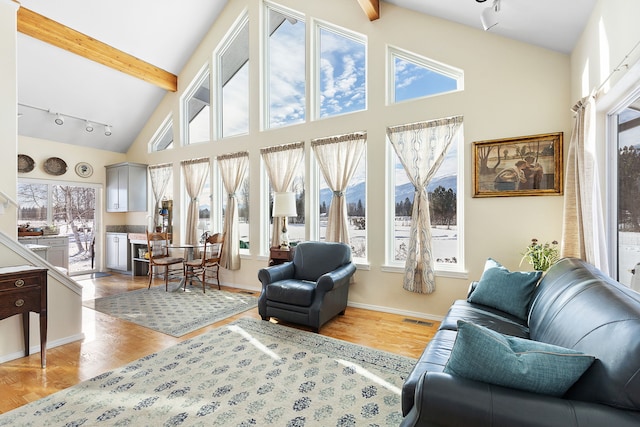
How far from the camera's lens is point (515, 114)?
333 centimetres

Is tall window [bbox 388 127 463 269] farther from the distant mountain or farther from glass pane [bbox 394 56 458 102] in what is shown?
glass pane [bbox 394 56 458 102]

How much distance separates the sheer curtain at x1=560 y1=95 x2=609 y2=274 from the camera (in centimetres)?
243

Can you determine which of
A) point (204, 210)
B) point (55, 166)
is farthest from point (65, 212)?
point (204, 210)

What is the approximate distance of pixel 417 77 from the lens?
3930 mm

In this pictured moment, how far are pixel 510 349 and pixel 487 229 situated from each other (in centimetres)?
256

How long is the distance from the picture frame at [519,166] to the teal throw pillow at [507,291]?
44.2 inches

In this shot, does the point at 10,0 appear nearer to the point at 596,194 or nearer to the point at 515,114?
the point at 515,114

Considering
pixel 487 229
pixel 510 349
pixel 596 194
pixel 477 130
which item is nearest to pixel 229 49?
pixel 477 130

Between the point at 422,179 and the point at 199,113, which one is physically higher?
the point at 199,113

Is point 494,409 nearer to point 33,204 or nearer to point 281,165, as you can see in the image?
point 281,165

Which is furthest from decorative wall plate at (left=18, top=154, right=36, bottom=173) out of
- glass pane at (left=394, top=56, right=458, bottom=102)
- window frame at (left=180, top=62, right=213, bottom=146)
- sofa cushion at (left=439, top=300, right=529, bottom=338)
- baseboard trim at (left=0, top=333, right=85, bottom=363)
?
sofa cushion at (left=439, top=300, right=529, bottom=338)

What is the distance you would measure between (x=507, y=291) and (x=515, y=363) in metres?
1.53

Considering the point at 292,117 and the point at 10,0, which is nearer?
the point at 10,0

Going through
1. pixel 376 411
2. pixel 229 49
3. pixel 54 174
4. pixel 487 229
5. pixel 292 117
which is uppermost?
pixel 229 49
